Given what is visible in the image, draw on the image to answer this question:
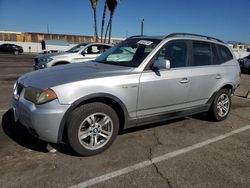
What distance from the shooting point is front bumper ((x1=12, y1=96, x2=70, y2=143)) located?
11.2 feet

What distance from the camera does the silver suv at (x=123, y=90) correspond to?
138 inches

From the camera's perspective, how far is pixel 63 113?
3461 millimetres

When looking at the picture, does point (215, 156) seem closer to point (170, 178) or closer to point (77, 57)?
point (170, 178)

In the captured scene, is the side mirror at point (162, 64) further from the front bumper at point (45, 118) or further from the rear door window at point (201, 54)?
the front bumper at point (45, 118)

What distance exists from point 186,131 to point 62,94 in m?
2.59

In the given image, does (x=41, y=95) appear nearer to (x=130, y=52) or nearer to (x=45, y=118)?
(x=45, y=118)

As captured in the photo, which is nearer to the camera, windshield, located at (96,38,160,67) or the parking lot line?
the parking lot line

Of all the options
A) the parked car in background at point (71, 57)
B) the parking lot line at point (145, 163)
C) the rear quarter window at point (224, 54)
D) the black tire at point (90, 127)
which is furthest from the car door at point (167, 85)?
the parked car in background at point (71, 57)

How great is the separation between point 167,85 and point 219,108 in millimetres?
1863

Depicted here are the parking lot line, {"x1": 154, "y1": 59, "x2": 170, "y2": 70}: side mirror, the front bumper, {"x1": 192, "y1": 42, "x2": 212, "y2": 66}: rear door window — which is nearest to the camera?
the parking lot line

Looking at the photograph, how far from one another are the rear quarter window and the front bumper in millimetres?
3623

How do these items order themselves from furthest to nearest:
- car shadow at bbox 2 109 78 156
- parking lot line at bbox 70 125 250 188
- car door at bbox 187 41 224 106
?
car door at bbox 187 41 224 106, car shadow at bbox 2 109 78 156, parking lot line at bbox 70 125 250 188

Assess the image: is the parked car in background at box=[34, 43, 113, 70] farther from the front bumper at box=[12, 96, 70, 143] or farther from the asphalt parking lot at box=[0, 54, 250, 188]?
the front bumper at box=[12, 96, 70, 143]

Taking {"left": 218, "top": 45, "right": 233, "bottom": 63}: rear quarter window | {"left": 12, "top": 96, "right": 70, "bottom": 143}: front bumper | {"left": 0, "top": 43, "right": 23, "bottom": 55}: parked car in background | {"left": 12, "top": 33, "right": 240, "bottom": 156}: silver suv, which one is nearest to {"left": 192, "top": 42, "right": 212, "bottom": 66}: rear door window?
{"left": 12, "top": 33, "right": 240, "bottom": 156}: silver suv
